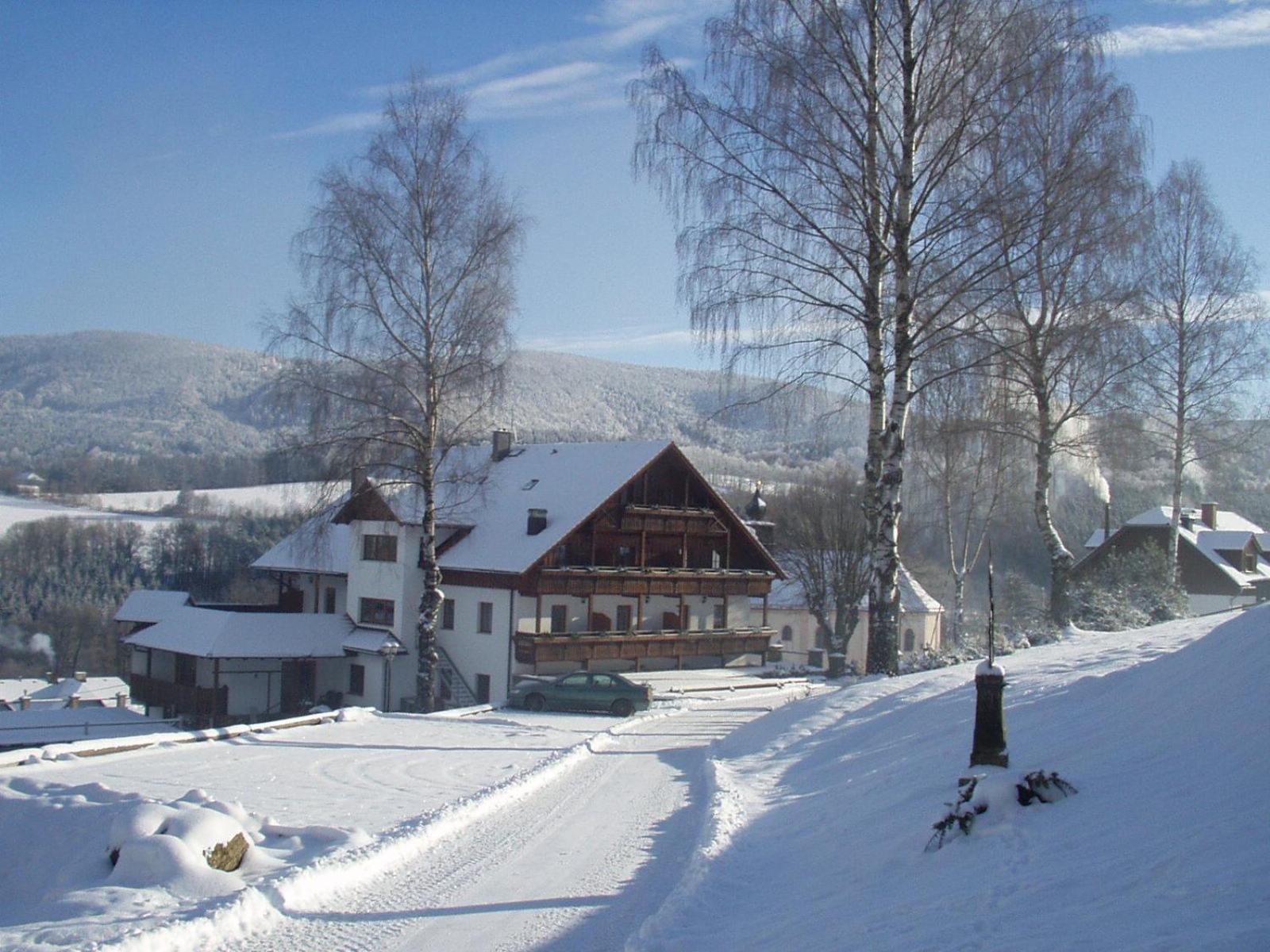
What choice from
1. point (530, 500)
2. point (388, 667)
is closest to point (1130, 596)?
point (530, 500)

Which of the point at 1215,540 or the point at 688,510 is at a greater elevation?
the point at 688,510

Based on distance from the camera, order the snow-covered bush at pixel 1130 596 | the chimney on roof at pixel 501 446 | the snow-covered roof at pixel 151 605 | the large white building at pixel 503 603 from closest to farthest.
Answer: the snow-covered bush at pixel 1130 596 < the large white building at pixel 503 603 < the snow-covered roof at pixel 151 605 < the chimney on roof at pixel 501 446

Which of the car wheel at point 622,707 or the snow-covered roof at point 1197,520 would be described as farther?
the snow-covered roof at point 1197,520

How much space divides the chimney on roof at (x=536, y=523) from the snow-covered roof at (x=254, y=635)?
20.9ft

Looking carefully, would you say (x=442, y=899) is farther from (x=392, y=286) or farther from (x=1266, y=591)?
(x=1266, y=591)

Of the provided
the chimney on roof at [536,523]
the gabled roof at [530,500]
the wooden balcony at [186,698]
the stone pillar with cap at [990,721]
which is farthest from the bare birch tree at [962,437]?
the wooden balcony at [186,698]

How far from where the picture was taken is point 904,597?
176 ft

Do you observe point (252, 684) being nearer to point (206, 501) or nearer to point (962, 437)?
point (962, 437)

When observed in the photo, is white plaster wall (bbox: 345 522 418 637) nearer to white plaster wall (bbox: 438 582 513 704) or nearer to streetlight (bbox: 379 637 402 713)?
streetlight (bbox: 379 637 402 713)

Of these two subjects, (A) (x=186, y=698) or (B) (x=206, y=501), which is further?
(B) (x=206, y=501)

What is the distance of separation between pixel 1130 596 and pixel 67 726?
3216 centimetres

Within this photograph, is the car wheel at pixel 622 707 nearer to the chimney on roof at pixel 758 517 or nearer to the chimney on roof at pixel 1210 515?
the chimney on roof at pixel 758 517

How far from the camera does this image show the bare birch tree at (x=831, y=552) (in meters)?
47.9

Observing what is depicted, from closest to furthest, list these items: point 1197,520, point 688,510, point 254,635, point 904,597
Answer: point 254,635 → point 688,510 → point 904,597 → point 1197,520
